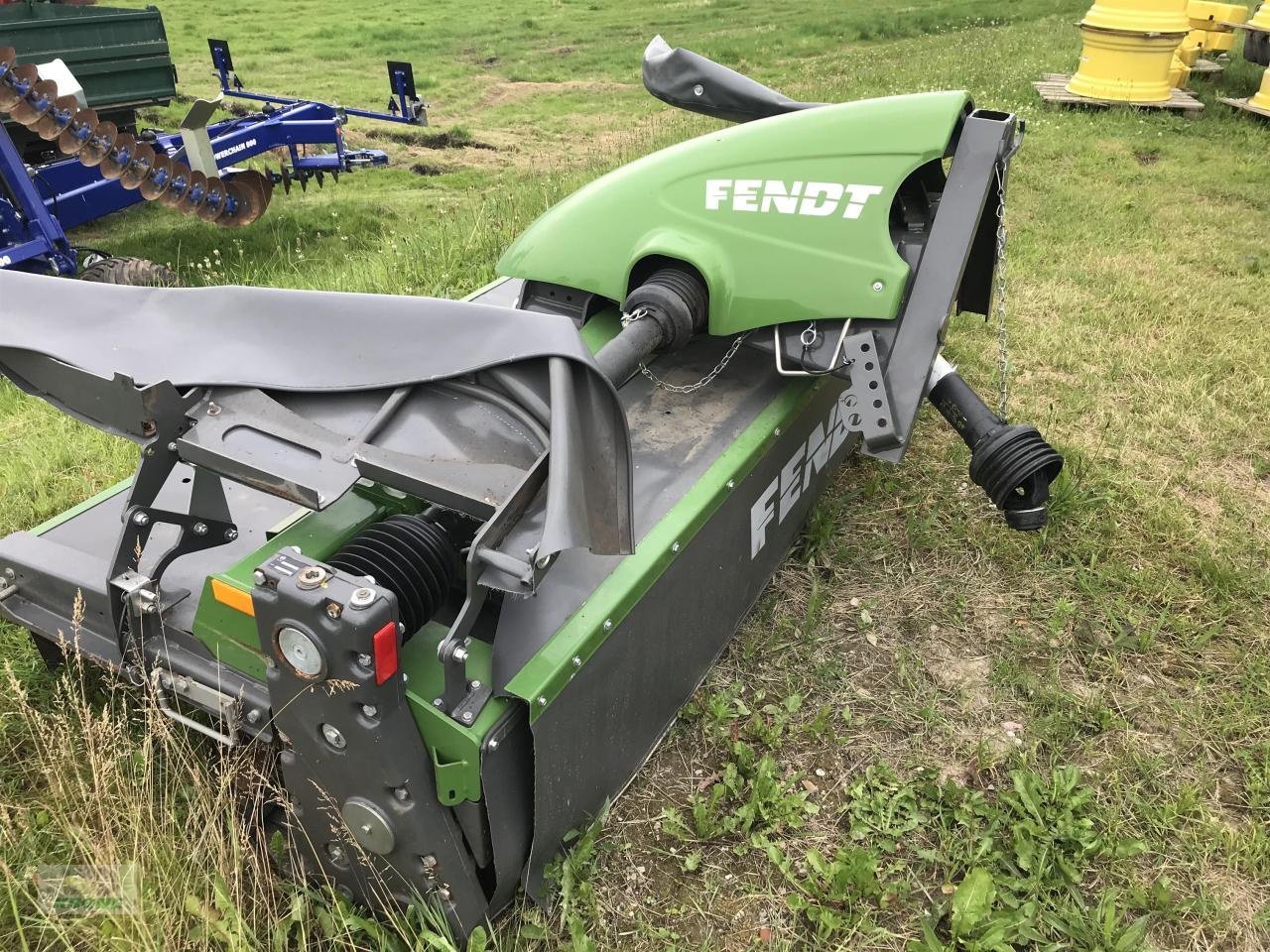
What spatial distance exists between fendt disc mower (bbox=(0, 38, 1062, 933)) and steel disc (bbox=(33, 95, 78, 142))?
305 centimetres

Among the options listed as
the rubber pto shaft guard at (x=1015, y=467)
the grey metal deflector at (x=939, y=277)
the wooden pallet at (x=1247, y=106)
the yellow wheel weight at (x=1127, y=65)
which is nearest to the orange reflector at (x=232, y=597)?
the grey metal deflector at (x=939, y=277)

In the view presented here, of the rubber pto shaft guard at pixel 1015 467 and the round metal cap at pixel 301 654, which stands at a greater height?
the round metal cap at pixel 301 654

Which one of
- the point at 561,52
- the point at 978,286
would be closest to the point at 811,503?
the point at 978,286

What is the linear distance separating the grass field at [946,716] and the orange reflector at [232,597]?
1.09 feet

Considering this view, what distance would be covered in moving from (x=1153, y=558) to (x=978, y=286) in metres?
1.11

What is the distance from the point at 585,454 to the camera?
1.78 meters

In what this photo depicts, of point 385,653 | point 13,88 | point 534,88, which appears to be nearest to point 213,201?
point 13,88

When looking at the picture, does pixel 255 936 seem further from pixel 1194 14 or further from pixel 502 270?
pixel 1194 14

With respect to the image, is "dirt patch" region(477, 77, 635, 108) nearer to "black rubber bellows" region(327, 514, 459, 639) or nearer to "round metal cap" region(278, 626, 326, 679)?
"black rubber bellows" region(327, 514, 459, 639)

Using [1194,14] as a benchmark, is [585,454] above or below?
above

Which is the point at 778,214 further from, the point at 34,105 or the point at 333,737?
the point at 34,105

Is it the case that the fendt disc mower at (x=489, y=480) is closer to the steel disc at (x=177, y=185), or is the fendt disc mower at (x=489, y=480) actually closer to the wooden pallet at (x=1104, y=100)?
the steel disc at (x=177, y=185)

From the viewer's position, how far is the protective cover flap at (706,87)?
3.41 meters

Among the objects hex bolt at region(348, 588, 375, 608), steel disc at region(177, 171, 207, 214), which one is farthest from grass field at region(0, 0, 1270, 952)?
hex bolt at region(348, 588, 375, 608)
